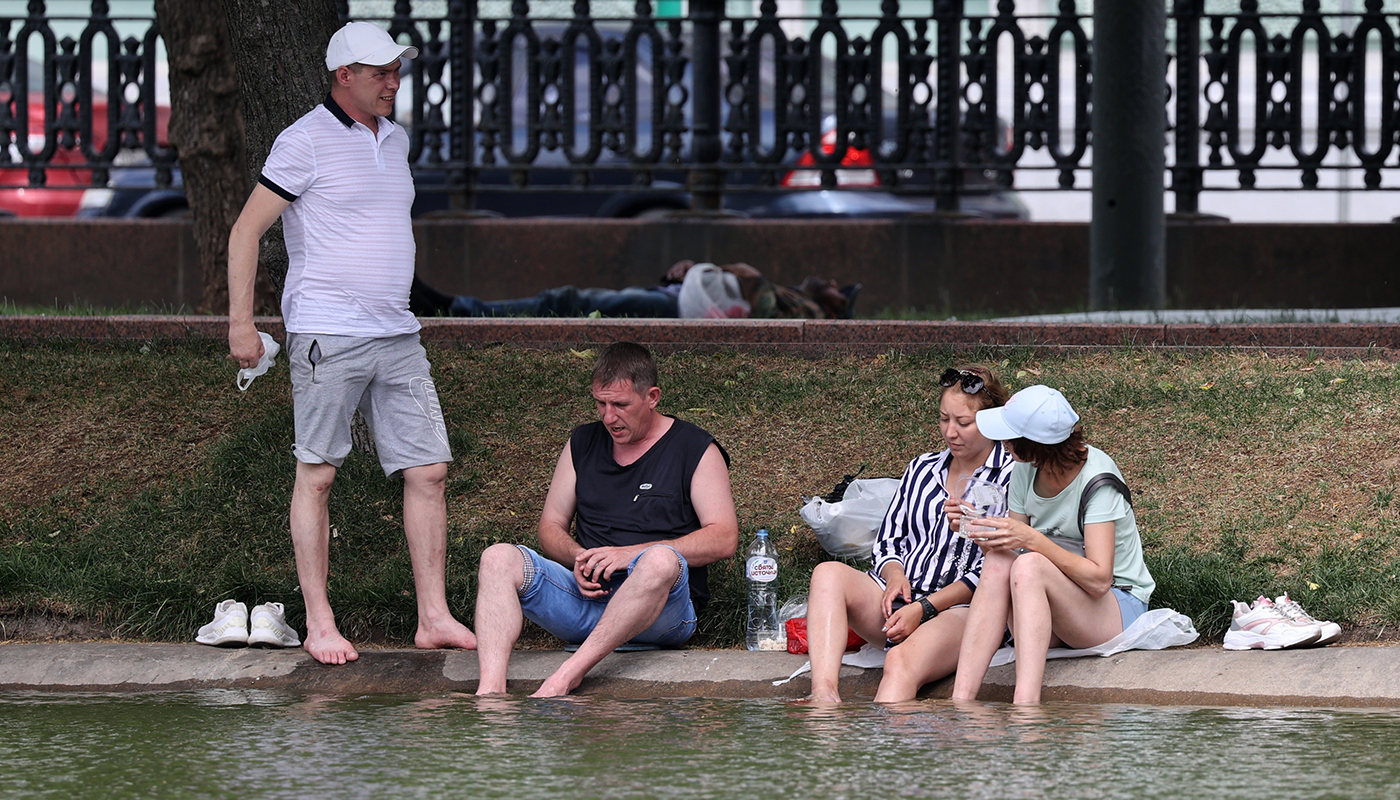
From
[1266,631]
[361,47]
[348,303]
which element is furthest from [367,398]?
[1266,631]

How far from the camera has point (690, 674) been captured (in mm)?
5508

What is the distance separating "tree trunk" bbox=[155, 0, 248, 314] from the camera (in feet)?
29.9

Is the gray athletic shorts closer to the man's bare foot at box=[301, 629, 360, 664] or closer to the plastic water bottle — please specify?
the man's bare foot at box=[301, 629, 360, 664]

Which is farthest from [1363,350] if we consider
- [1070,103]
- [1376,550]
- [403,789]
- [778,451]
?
[1070,103]

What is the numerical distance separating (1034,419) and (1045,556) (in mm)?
392

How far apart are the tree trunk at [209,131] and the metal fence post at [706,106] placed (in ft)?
10.2

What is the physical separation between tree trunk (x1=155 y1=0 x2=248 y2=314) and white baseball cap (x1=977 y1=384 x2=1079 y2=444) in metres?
5.12

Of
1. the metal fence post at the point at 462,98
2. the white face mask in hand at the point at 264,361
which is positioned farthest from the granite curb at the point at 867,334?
the metal fence post at the point at 462,98

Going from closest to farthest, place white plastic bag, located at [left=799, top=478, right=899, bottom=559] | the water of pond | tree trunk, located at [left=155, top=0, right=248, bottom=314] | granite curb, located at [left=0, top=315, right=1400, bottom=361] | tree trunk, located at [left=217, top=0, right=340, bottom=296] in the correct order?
the water of pond < white plastic bag, located at [left=799, top=478, right=899, bottom=559] < tree trunk, located at [left=217, top=0, right=340, bottom=296] < granite curb, located at [left=0, top=315, right=1400, bottom=361] < tree trunk, located at [left=155, top=0, right=248, bottom=314]

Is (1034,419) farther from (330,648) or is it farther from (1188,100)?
(1188,100)

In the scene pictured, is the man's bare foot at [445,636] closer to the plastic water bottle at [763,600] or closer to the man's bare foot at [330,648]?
the man's bare foot at [330,648]

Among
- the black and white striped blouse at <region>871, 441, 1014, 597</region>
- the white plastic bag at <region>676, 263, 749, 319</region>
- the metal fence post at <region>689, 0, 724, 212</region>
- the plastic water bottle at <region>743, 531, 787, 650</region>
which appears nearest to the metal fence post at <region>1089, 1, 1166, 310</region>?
the white plastic bag at <region>676, 263, 749, 319</region>

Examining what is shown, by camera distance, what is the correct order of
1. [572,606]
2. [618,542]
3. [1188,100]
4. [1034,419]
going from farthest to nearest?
[1188,100]
[618,542]
[572,606]
[1034,419]

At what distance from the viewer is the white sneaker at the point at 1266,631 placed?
17.4 ft
